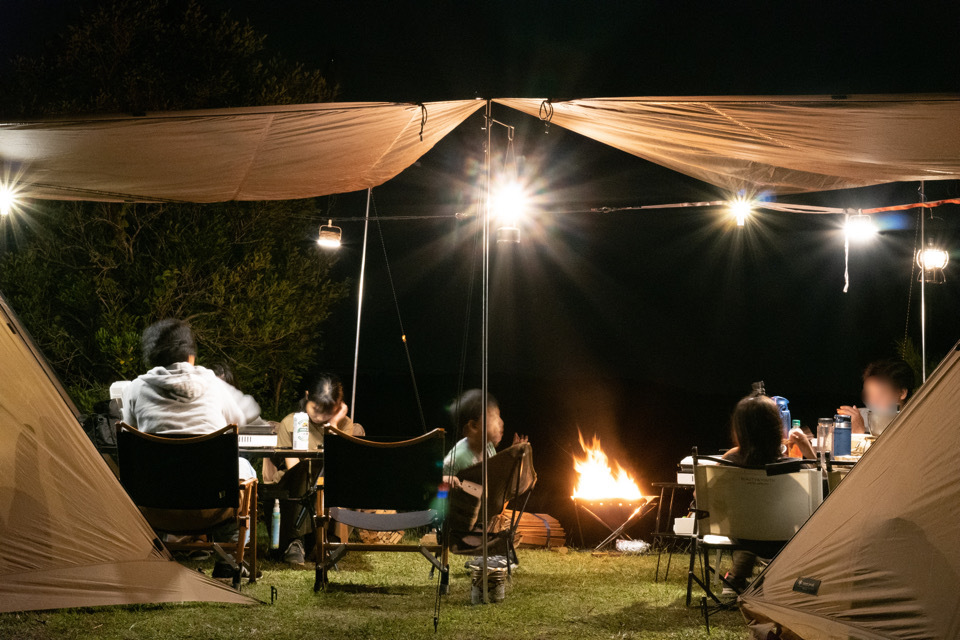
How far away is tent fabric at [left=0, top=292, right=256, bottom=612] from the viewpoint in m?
3.32

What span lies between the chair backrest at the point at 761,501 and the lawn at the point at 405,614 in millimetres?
445

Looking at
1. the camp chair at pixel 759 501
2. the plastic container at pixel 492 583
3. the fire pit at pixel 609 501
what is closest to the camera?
the camp chair at pixel 759 501

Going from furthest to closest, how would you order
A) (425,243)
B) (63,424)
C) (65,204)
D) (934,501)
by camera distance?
(425,243), (65,204), (63,424), (934,501)

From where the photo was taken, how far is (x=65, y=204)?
7.71 metres

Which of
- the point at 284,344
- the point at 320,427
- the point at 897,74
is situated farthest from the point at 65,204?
the point at 897,74

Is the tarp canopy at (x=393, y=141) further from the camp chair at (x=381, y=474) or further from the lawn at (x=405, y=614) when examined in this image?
the lawn at (x=405, y=614)

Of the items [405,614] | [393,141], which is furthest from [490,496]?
[393,141]

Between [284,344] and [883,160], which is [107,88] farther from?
[883,160]

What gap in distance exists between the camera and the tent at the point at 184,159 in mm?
3291

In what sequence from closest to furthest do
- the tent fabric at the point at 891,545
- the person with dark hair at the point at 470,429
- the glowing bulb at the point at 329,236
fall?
the tent fabric at the point at 891,545 → the person with dark hair at the point at 470,429 → the glowing bulb at the point at 329,236

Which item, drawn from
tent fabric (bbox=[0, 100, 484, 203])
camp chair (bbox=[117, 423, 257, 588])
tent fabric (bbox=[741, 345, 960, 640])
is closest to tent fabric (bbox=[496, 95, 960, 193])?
tent fabric (bbox=[0, 100, 484, 203])

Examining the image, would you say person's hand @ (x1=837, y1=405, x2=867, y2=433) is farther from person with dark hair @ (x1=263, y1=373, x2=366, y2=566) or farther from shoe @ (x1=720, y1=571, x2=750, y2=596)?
person with dark hair @ (x1=263, y1=373, x2=366, y2=566)

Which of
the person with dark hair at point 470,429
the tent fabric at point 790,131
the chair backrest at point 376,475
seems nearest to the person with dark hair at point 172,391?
the chair backrest at point 376,475

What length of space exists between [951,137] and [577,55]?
4980 millimetres
